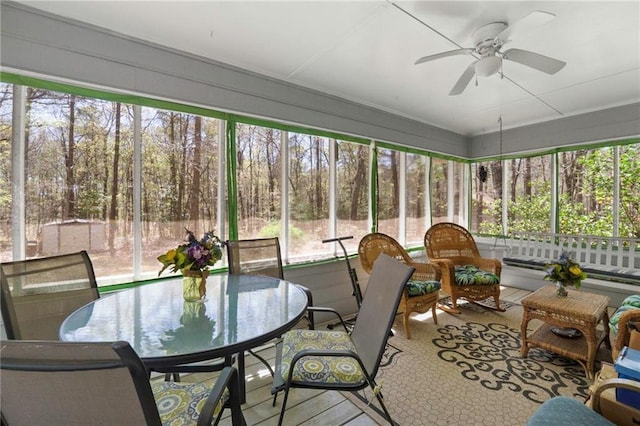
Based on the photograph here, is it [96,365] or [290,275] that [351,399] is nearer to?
[290,275]

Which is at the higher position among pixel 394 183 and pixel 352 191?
pixel 394 183

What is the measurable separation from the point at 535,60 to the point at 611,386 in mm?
2130

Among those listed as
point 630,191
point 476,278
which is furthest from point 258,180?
point 630,191

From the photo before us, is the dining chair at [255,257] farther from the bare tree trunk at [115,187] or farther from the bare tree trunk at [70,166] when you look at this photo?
the bare tree trunk at [70,166]

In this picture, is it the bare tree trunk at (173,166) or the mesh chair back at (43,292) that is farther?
the bare tree trunk at (173,166)

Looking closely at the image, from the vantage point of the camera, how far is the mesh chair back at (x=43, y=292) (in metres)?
1.44

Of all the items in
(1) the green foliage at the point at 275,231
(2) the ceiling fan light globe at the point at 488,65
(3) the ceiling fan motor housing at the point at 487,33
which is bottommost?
(1) the green foliage at the point at 275,231

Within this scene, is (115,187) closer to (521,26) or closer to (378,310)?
(378,310)

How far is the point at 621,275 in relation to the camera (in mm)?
3383

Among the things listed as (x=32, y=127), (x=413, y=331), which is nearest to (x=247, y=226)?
(x=32, y=127)

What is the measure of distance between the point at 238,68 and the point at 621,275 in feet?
16.1

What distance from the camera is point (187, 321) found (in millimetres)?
1501

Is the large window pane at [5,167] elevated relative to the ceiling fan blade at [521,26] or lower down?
lower down

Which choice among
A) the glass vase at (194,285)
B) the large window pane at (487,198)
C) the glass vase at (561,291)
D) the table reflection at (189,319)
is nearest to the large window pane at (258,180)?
the table reflection at (189,319)
